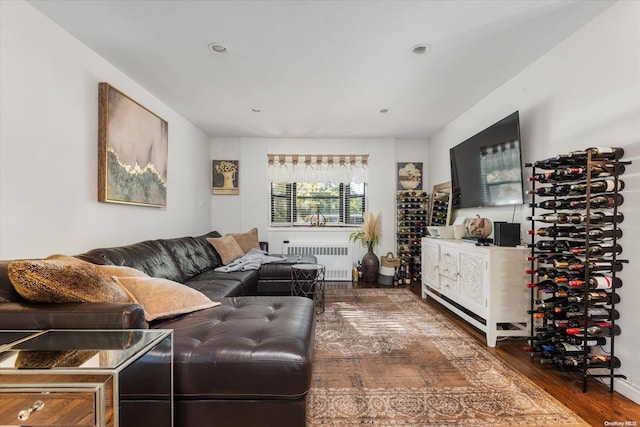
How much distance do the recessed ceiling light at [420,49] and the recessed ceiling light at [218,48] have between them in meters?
1.48

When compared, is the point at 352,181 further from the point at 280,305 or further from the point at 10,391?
the point at 10,391

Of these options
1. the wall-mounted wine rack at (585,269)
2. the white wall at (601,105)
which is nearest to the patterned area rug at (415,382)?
the wall-mounted wine rack at (585,269)

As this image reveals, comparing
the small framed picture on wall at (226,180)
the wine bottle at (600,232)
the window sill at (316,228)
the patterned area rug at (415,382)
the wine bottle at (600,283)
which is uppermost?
the small framed picture on wall at (226,180)

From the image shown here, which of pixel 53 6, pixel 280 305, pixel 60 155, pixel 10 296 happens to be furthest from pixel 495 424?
pixel 53 6

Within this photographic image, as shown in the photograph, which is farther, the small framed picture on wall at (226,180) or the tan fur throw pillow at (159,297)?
the small framed picture on wall at (226,180)

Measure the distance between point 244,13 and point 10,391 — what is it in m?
2.20

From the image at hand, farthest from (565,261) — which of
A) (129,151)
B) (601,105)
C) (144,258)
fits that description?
(129,151)

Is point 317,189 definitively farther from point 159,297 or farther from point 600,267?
point 600,267

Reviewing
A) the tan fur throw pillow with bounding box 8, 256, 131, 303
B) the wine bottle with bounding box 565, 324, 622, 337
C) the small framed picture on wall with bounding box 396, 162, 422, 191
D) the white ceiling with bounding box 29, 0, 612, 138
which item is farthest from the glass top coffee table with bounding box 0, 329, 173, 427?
the small framed picture on wall with bounding box 396, 162, 422, 191

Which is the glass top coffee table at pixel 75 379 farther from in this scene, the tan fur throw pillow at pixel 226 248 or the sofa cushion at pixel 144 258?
the tan fur throw pillow at pixel 226 248

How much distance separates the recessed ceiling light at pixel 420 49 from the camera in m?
2.46

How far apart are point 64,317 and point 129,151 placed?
6.69ft

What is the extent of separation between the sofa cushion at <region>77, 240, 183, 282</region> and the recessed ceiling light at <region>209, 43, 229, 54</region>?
1.74 meters

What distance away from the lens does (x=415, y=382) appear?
1.99 meters
